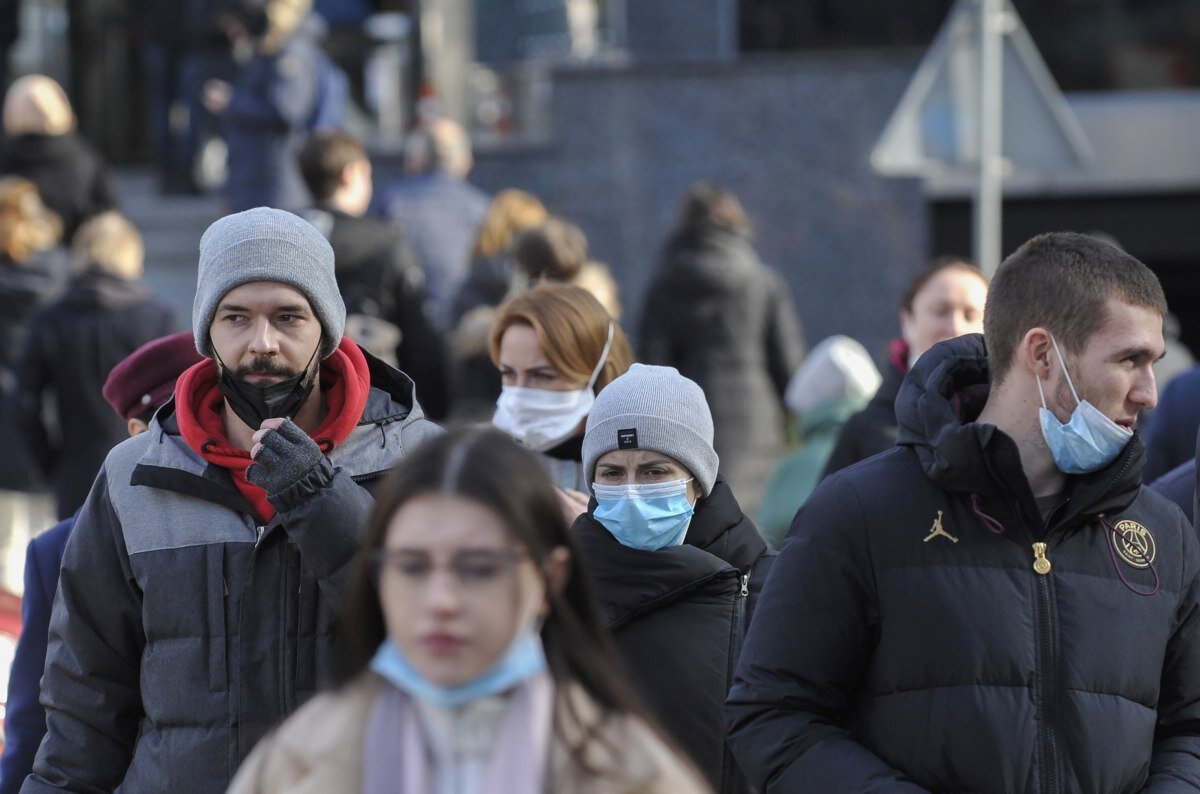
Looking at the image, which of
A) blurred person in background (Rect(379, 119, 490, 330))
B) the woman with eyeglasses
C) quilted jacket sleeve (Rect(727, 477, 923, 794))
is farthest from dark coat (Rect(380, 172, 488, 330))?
the woman with eyeglasses

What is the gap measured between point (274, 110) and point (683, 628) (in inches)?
298

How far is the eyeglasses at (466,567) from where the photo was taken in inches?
94.4

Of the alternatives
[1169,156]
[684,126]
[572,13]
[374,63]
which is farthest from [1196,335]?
[374,63]

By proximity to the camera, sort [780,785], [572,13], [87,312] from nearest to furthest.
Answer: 1. [780,785]
2. [87,312]
3. [572,13]

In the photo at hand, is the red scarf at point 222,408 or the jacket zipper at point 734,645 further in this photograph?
the jacket zipper at point 734,645

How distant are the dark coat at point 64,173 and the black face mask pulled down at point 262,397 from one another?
24.4 feet

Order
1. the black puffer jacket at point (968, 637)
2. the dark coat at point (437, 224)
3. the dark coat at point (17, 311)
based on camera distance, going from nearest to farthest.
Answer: the black puffer jacket at point (968, 637) → the dark coat at point (17, 311) → the dark coat at point (437, 224)

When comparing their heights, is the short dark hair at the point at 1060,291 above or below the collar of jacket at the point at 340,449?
above

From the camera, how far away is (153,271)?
12.9 m

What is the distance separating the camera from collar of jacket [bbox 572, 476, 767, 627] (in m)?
3.86

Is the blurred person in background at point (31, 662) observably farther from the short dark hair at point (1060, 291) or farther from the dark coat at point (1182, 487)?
the dark coat at point (1182, 487)

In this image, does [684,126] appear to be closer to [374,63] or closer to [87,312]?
[374,63]

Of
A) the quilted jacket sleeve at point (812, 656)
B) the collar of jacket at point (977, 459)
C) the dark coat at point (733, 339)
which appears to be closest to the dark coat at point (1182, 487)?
the collar of jacket at point (977, 459)

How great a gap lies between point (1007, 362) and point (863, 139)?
360 inches
